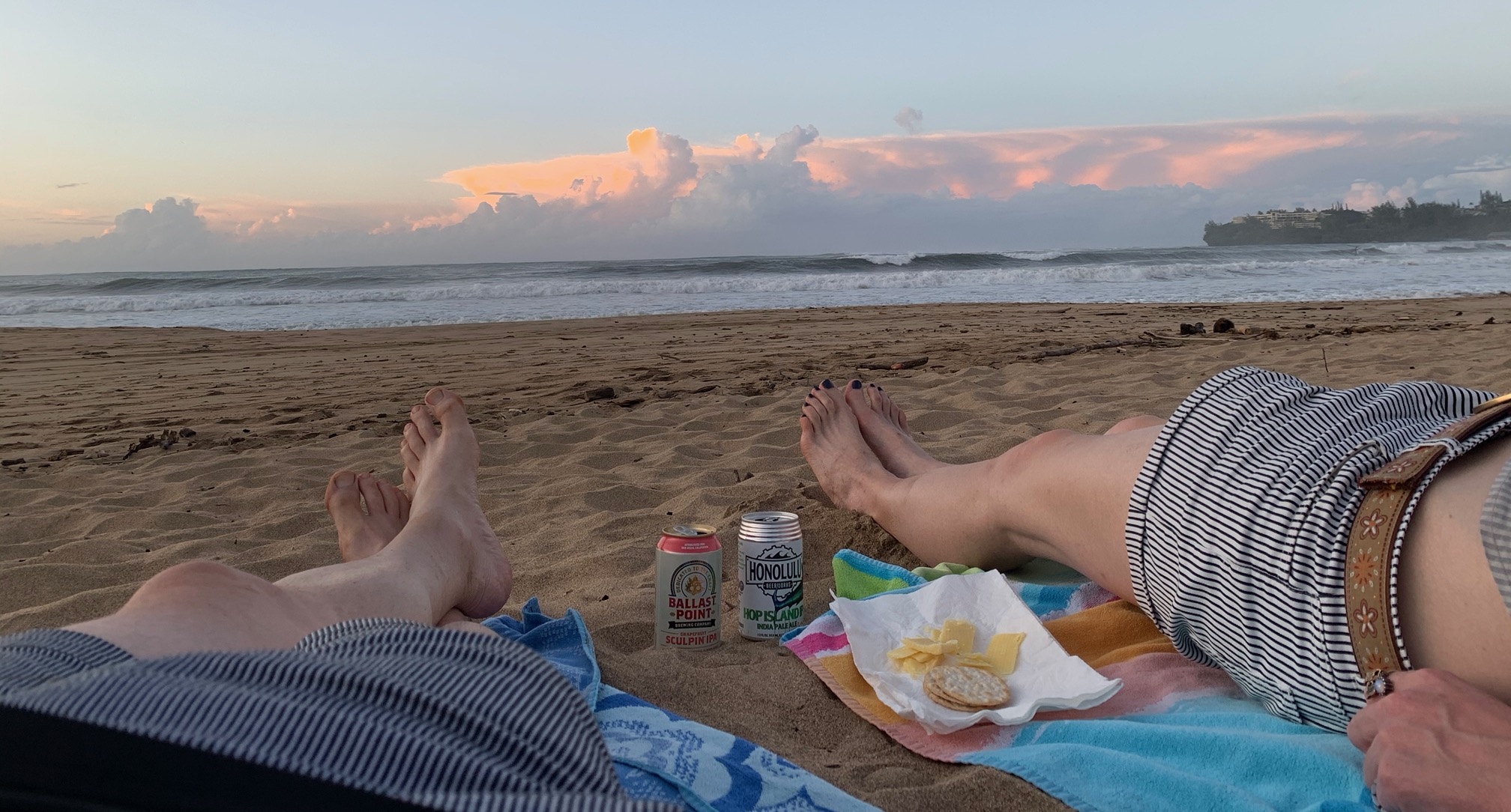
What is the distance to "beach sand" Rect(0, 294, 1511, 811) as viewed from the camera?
1.91 m

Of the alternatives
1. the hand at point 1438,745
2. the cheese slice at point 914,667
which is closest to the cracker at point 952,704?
the cheese slice at point 914,667

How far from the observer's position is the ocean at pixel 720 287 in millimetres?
12117

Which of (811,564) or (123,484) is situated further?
(123,484)

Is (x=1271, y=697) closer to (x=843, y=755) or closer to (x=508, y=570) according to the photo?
(x=843, y=755)

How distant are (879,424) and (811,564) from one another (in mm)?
705

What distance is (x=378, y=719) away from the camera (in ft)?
2.32

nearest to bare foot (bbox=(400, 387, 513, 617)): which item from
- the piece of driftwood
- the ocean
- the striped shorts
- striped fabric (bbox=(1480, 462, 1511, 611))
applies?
the striped shorts

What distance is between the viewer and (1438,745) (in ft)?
3.60

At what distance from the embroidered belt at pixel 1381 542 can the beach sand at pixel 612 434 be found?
0.46m

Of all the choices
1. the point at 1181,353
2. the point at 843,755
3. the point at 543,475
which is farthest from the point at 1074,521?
the point at 1181,353

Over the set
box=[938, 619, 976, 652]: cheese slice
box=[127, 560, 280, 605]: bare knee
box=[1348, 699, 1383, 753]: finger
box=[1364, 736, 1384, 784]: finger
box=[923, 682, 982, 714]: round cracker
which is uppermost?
box=[127, 560, 280, 605]: bare knee

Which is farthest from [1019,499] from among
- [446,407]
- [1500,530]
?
[446,407]

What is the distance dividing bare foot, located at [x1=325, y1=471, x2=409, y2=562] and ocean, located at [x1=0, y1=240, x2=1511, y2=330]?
27.8 ft

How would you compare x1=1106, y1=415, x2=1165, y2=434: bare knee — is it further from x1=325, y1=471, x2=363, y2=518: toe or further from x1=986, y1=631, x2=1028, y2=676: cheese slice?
x1=325, y1=471, x2=363, y2=518: toe
